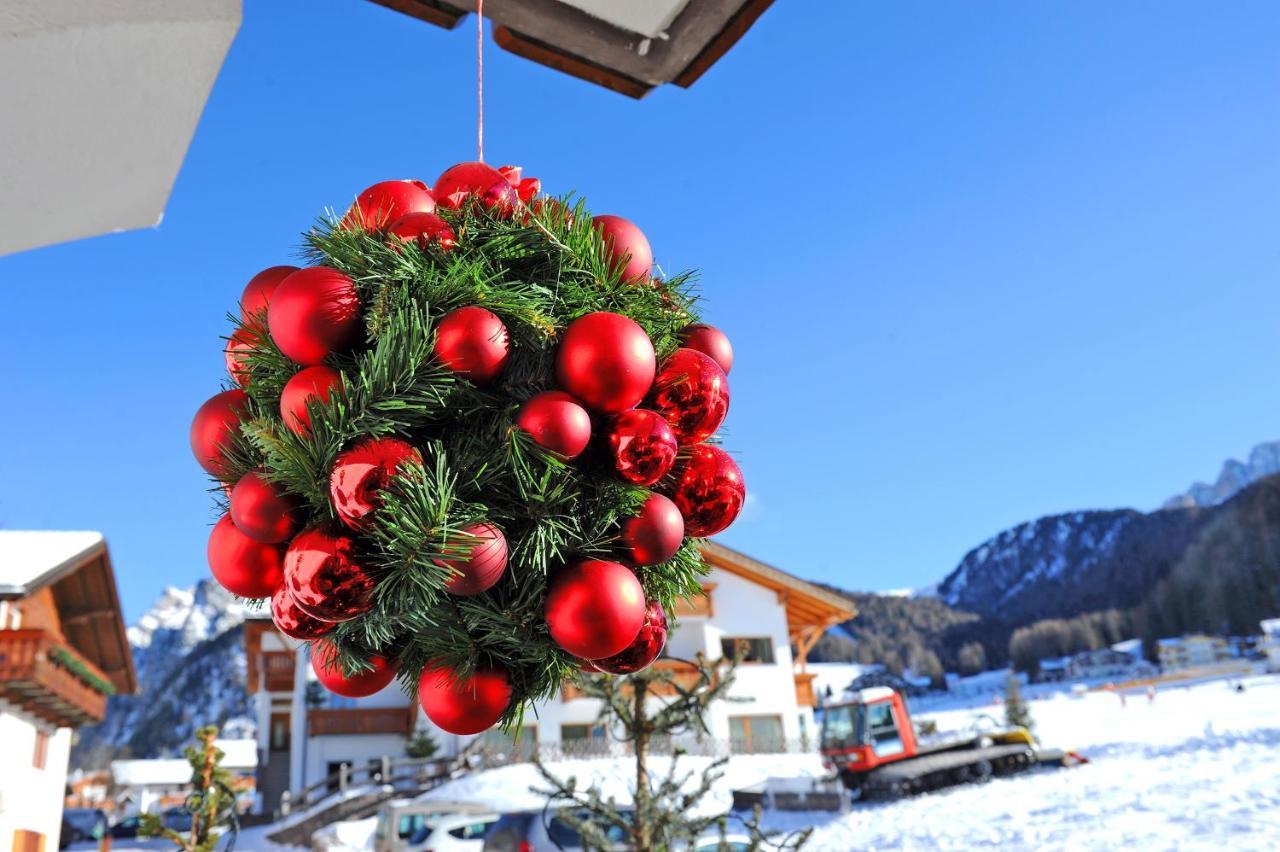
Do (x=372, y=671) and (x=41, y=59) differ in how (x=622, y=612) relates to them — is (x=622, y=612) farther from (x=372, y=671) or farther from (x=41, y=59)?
(x=41, y=59)

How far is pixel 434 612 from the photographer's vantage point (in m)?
1.33

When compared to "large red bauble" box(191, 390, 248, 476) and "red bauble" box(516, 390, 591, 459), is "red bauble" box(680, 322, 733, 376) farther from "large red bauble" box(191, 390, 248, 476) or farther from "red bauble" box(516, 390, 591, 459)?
"large red bauble" box(191, 390, 248, 476)

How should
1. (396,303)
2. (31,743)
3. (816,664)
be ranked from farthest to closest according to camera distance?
(816,664) → (31,743) → (396,303)

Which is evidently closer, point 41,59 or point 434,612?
point 434,612

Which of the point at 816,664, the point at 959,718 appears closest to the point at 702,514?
the point at 959,718

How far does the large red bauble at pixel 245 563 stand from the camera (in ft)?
4.47

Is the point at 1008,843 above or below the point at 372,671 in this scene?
below

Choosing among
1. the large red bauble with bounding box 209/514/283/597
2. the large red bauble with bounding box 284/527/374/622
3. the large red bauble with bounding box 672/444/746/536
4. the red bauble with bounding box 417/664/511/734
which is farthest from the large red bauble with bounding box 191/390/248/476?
the large red bauble with bounding box 672/444/746/536

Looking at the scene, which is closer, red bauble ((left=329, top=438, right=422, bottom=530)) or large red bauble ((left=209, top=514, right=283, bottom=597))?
red bauble ((left=329, top=438, right=422, bottom=530))

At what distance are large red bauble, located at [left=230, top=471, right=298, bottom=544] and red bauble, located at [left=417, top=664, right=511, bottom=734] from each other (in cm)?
33

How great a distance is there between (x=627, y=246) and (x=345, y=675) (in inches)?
31.4

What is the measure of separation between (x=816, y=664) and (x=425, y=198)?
15425 centimetres

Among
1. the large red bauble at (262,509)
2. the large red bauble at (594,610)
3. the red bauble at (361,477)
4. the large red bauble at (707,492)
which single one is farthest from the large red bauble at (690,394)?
the large red bauble at (262,509)

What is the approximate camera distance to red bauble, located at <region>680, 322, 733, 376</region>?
157 centimetres
